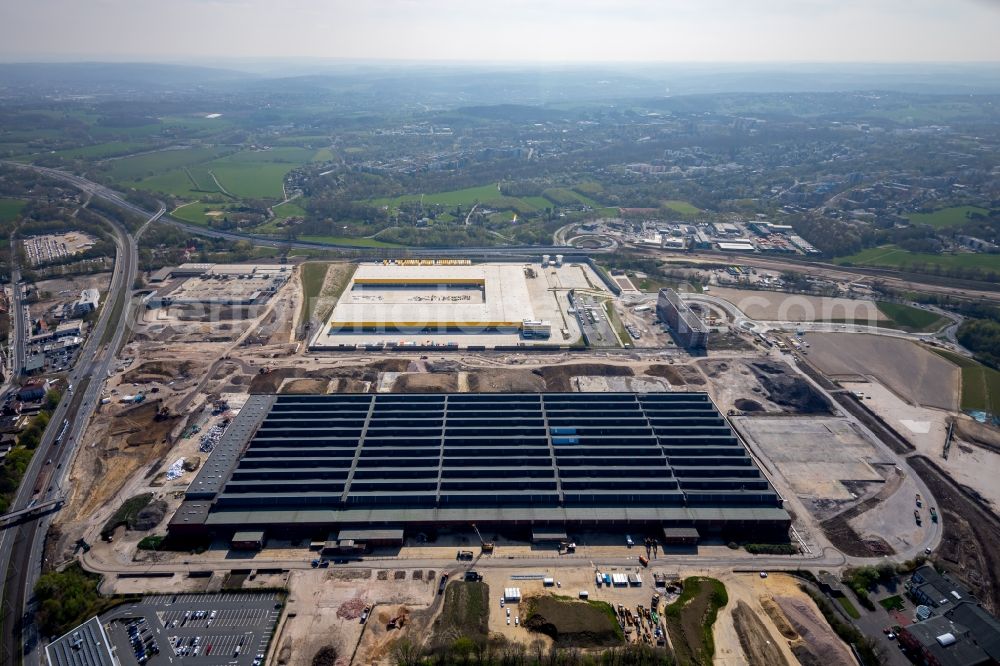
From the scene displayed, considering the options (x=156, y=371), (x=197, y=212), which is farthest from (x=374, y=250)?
(x=197, y=212)

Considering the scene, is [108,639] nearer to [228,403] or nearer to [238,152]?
[228,403]

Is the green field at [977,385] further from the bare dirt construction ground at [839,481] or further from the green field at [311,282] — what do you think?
the green field at [311,282]

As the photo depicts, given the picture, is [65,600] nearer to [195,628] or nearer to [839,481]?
[195,628]

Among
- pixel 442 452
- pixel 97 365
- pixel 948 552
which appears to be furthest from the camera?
pixel 97 365

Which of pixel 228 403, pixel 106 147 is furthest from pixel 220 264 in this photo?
pixel 106 147

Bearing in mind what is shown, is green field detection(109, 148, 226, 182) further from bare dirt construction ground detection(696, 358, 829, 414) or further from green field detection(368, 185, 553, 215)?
bare dirt construction ground detection(696, 358, 829, 414)
